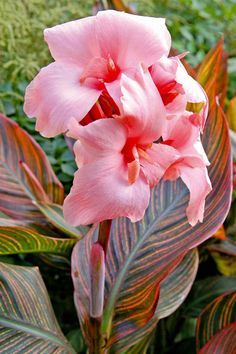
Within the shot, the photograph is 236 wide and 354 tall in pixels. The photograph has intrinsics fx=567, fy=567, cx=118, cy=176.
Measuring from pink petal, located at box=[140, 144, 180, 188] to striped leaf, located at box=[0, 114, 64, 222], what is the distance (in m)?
0.41

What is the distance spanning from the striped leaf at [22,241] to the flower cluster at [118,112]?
0.25m

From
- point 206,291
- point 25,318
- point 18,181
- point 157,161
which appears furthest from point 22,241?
point 206,291

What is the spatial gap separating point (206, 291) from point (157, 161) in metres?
0.55

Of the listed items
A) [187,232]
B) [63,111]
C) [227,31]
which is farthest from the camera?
[227,31]

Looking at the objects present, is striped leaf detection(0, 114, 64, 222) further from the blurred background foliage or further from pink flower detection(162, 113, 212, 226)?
pink flower detection(162, 113, 212, 226)

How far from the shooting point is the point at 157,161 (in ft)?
1.83

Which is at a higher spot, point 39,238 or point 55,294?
point 39,238

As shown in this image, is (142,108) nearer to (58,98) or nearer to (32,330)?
(58,98)

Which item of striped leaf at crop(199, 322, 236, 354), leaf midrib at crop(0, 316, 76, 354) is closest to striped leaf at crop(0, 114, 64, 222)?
leaf midrib at crop(0, 316, 76, 354)

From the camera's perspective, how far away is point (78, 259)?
33.6 inches

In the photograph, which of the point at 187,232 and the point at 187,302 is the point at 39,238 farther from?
the point at 187,302

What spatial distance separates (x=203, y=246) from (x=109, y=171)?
1.90ft

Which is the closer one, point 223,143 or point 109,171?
point 109,171

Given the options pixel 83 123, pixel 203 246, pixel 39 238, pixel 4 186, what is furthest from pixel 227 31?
pixel 83 123
